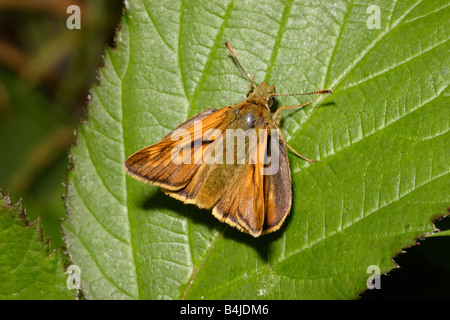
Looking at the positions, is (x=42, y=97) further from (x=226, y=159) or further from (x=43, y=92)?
(x=226, y=159)

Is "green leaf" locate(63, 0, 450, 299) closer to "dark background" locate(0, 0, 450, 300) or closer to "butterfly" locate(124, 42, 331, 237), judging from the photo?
"butterfly" locate(124, 42, 331, 237)

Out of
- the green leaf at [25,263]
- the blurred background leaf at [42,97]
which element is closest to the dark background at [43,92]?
the blurred background leaf at [42,97]

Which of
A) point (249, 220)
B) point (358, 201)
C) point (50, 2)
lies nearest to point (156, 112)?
point (249, 220)

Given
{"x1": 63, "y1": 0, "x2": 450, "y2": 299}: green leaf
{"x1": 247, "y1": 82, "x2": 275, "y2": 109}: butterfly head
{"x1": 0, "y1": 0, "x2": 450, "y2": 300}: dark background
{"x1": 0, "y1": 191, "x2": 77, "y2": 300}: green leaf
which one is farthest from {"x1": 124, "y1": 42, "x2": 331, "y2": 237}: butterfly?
{"x1": 0, "y1": 0, "x2": 450, "y2": 300}: dark background

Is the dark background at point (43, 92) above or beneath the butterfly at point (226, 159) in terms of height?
above

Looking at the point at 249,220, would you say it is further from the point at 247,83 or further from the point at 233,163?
the point at 247,83

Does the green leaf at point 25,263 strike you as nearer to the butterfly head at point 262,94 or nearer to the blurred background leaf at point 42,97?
the butterfly head at point 262,94

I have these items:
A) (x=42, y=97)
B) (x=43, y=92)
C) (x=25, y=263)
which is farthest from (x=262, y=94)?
(x=43, y=92)
